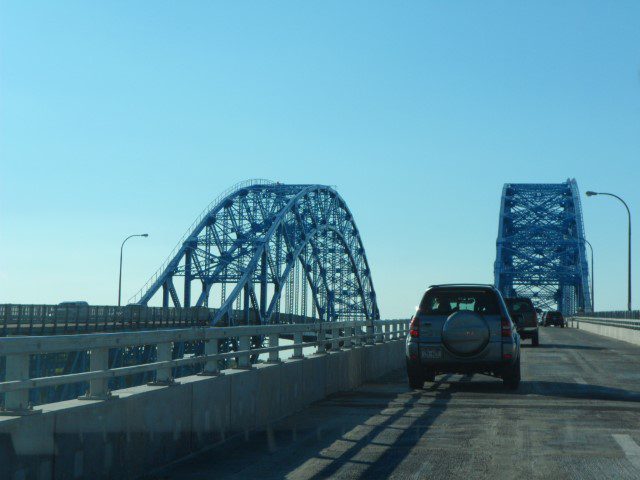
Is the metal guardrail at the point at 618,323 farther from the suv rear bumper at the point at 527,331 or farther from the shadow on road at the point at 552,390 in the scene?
the shadow on road at the point at 552,390

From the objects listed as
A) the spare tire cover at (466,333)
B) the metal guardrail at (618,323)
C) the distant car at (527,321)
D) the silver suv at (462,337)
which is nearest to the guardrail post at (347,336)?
the silver suv at (462,337)

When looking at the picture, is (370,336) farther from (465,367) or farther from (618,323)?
(618,323)

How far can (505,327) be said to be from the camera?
19.2m

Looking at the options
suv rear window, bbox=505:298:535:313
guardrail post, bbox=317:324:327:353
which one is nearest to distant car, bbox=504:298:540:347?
suv rear window, bbox=505:298:535:313

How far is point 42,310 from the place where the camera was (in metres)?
53.5

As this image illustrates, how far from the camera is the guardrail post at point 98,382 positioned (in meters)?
8.76

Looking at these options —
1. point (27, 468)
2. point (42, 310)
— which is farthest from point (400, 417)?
point (42, 310)

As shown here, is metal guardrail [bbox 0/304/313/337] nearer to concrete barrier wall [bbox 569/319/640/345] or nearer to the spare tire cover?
concrete barrier wall [bbox 569/319/640/345]

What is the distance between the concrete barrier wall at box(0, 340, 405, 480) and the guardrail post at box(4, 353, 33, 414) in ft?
0.40

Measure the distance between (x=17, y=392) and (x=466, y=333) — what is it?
12.4 metres

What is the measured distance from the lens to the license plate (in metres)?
19.2

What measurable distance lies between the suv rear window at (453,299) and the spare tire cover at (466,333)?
59 cm

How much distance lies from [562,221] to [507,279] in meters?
10.6

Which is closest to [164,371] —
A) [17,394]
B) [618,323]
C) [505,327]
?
[17,394]
